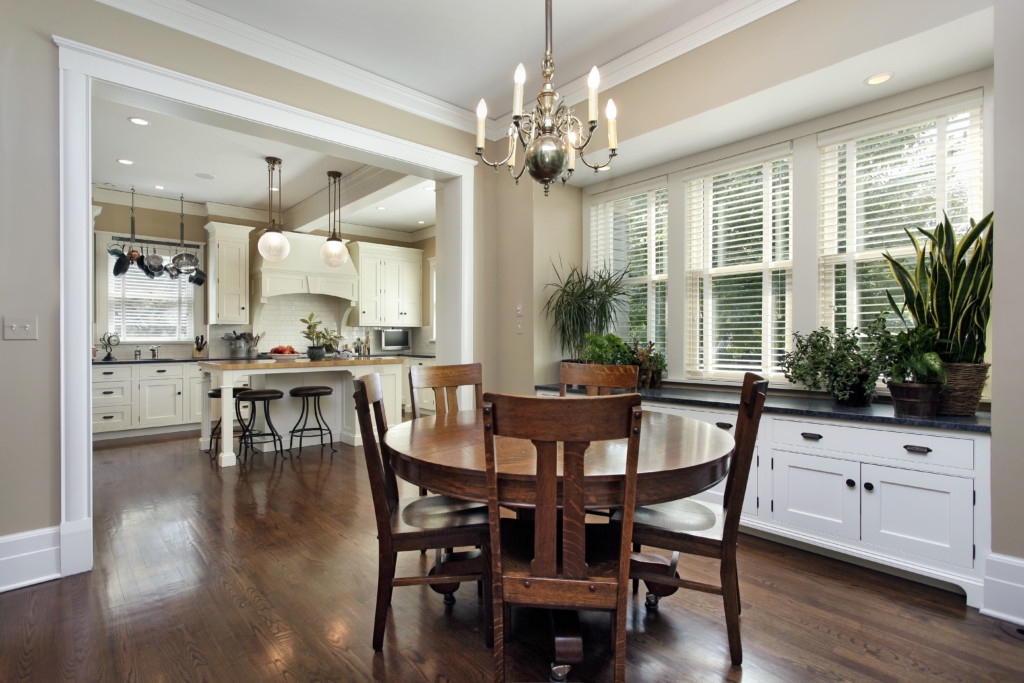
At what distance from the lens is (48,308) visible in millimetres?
2465

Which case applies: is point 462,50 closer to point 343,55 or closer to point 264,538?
point 343,55

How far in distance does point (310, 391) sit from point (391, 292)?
319 cm

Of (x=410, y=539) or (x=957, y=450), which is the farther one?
(x=957, y=450)

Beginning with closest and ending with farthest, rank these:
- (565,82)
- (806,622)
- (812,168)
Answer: (806,622)
(812,168)
(565,82)

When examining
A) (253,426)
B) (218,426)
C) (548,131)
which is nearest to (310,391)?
(253,426)

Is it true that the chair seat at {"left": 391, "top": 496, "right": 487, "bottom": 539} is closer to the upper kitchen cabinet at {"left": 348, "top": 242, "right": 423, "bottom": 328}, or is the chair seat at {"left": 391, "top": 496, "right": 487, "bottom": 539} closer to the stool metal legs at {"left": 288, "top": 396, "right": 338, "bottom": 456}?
the stool metal legs at {"left": 288, "top": 396, "right": 338, "bottom": 456}

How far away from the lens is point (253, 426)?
17.6 ft

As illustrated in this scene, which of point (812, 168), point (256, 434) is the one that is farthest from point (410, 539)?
point (256, 434)

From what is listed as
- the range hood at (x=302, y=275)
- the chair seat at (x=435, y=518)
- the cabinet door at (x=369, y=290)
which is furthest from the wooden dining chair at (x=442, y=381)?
the cabinet door at (x=369, y=290)

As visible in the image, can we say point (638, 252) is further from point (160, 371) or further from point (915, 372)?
point (160, 371)

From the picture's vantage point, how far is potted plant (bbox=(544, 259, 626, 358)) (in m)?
4.14

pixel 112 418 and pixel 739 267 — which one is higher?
pixel 739 267

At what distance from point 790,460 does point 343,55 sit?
3.63 m

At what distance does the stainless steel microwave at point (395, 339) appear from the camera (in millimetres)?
8078
